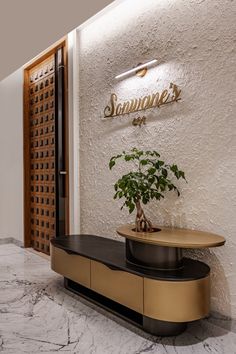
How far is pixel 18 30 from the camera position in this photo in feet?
9.55

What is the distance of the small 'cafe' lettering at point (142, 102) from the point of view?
11.3 ft

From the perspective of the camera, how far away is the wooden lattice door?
5.47 meters

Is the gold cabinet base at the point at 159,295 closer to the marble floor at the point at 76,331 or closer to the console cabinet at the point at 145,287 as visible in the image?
the console cabinet at the point at 145,287

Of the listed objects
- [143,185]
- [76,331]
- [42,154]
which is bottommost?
[76,331]

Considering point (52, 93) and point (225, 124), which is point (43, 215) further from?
point (225, 124)

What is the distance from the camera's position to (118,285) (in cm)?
303

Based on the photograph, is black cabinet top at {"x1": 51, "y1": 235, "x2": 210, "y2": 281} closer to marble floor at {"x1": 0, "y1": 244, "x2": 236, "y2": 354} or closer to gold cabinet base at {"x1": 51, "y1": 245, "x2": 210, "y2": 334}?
gold cabinet base at {"x1": 51, "y1": 245, "x2": 210, "y2": 334}

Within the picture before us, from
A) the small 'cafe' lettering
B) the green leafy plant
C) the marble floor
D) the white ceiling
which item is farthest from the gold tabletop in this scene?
the white ceiling

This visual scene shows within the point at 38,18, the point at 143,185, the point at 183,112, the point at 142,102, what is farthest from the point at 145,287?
the point at 38,18

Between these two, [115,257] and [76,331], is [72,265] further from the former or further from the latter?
[76,331]

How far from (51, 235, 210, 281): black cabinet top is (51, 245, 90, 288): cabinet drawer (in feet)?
0.24

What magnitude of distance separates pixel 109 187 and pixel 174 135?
4.23 feet

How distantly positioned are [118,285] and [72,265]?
2.85 ft

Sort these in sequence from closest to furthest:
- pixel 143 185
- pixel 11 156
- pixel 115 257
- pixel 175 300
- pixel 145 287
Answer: pixel 175 300, pixel 145 287, pixel 143 185, pixel 115 257, pixel 11 156
